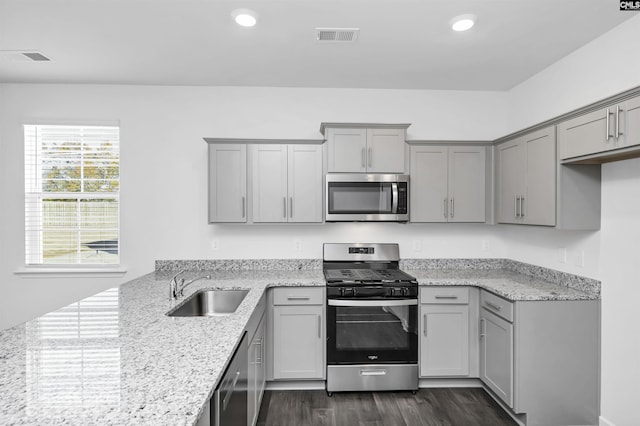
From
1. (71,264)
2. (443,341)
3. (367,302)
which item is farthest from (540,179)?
(71,264)

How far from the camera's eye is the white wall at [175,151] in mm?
3504

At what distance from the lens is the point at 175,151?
3.59 metres

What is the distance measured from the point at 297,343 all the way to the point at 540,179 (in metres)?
2.32

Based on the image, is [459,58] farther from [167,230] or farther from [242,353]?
[167,230]

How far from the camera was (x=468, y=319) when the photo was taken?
3.10 meters

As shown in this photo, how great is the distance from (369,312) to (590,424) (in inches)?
A: 66.8

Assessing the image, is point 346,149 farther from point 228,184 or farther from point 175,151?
point 175,151

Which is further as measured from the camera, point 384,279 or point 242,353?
point 384,279

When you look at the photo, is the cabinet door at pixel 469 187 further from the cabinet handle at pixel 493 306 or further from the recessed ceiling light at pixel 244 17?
the recessed ceiling light at pixel 244 17

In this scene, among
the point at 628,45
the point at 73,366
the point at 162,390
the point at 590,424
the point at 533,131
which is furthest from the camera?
the point at 533,131

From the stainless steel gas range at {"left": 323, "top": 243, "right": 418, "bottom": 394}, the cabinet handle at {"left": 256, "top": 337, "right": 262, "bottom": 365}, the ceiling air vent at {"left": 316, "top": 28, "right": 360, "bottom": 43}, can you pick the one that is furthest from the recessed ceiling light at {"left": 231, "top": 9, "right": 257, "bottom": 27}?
the cabinet handle at {"left": 256, "top": 337, "right": 262, "bottom": 365}

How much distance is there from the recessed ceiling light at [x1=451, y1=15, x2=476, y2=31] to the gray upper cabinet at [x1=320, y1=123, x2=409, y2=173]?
1.00 meters

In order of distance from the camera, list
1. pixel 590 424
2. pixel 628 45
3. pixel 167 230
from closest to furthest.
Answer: pixel 628 45, pixel 590 424, pixel 167 230

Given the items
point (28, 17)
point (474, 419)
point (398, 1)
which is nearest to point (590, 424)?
point (474, 419)
